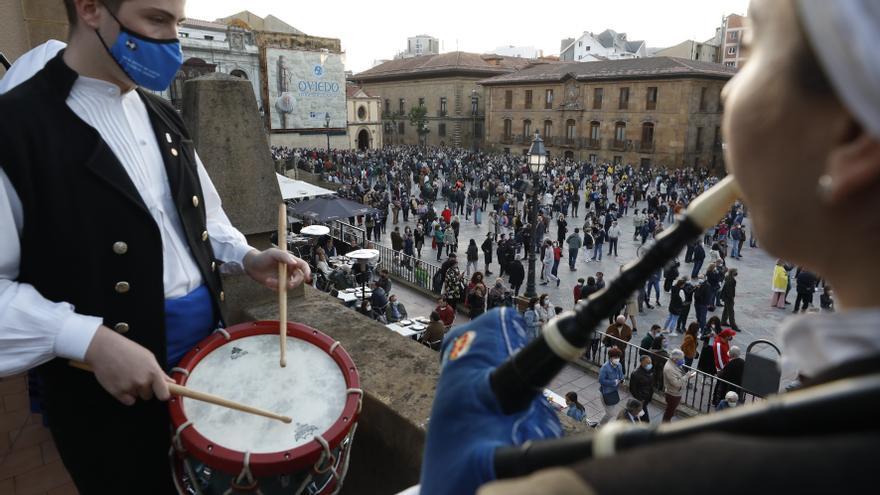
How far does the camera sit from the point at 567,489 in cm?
59

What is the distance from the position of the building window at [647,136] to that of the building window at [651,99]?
120 cm

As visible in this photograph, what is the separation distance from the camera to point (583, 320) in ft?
3.12

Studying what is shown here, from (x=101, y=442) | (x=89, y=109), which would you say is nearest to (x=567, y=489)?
(x=101, y=442)

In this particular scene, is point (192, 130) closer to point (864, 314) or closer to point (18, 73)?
point (18, 73)

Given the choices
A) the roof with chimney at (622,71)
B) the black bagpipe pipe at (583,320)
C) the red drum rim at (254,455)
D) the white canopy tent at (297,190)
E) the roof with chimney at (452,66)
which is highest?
the roof with chimney at (452,66)

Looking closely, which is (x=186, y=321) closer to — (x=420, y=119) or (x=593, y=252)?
(x=593, y=252)

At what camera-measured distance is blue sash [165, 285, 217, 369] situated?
184 centimetres

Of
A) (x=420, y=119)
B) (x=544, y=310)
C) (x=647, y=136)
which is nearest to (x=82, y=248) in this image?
(x=544, y=310)

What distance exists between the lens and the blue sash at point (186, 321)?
1841 mm

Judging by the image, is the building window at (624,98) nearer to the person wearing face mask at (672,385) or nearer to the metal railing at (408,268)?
the metal railing at (408,268)

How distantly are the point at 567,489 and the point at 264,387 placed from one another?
4.76 feet

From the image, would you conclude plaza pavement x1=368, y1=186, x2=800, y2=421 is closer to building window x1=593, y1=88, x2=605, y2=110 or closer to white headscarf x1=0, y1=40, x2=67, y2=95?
white headscarf x1=0, y1=40, x2=67, y2=95

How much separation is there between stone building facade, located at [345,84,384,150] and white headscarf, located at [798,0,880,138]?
173 ft

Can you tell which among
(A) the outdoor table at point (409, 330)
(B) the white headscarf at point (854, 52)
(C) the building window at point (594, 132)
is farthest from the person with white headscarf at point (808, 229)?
(C) the building window at point (594, 132)
